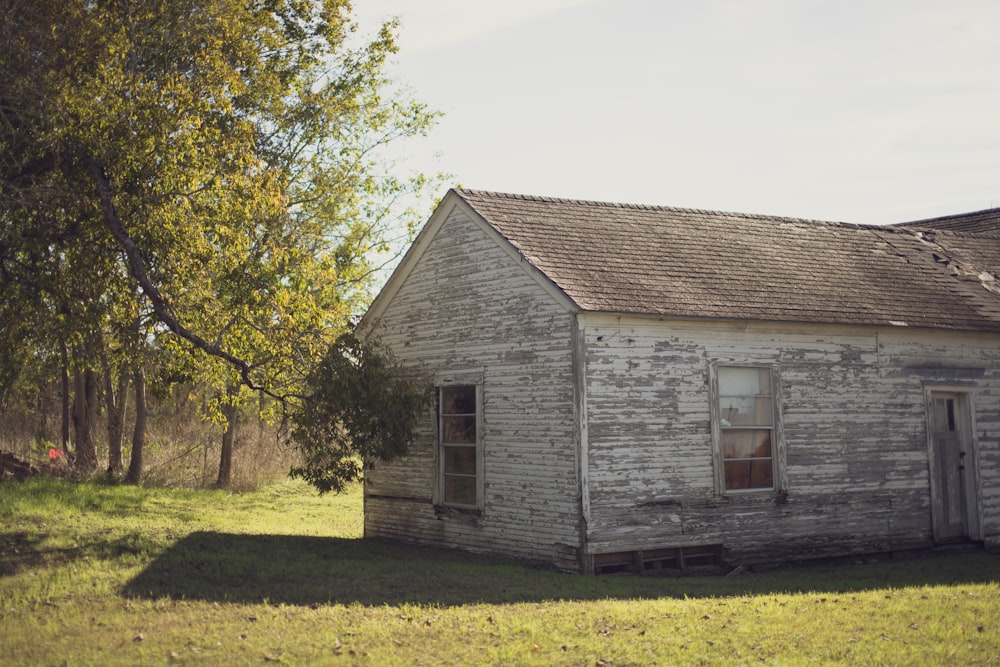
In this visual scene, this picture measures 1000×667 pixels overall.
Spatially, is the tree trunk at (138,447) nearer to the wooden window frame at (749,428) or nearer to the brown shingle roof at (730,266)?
the brown shingle roof at (730,266)

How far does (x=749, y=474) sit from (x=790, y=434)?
994mm

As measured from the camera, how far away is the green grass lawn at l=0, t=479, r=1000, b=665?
8.89m

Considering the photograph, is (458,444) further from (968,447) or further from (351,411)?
(968,447)

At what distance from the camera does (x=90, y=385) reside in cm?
2328

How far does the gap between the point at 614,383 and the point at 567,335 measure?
0.96 m

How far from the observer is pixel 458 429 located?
632 inches

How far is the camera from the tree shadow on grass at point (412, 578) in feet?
37.7

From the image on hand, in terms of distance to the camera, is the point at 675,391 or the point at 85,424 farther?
the point at 85,424

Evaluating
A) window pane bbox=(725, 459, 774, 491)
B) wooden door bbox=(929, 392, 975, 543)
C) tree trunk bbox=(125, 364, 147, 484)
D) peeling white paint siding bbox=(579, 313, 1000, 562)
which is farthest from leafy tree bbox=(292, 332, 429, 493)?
wooden door bbox=(929, 392, 975, 543)

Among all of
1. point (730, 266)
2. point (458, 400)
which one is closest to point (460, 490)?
point (458, 400)

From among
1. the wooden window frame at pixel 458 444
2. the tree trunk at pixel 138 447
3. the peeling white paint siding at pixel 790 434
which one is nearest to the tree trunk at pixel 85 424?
the tree trunk at pixel 138 447

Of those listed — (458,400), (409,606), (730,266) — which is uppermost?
(730,266)

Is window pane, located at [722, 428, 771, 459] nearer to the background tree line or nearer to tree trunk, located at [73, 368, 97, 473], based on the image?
the background tree line

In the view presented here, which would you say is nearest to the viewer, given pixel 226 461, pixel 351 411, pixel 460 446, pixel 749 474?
pixel 749 474
